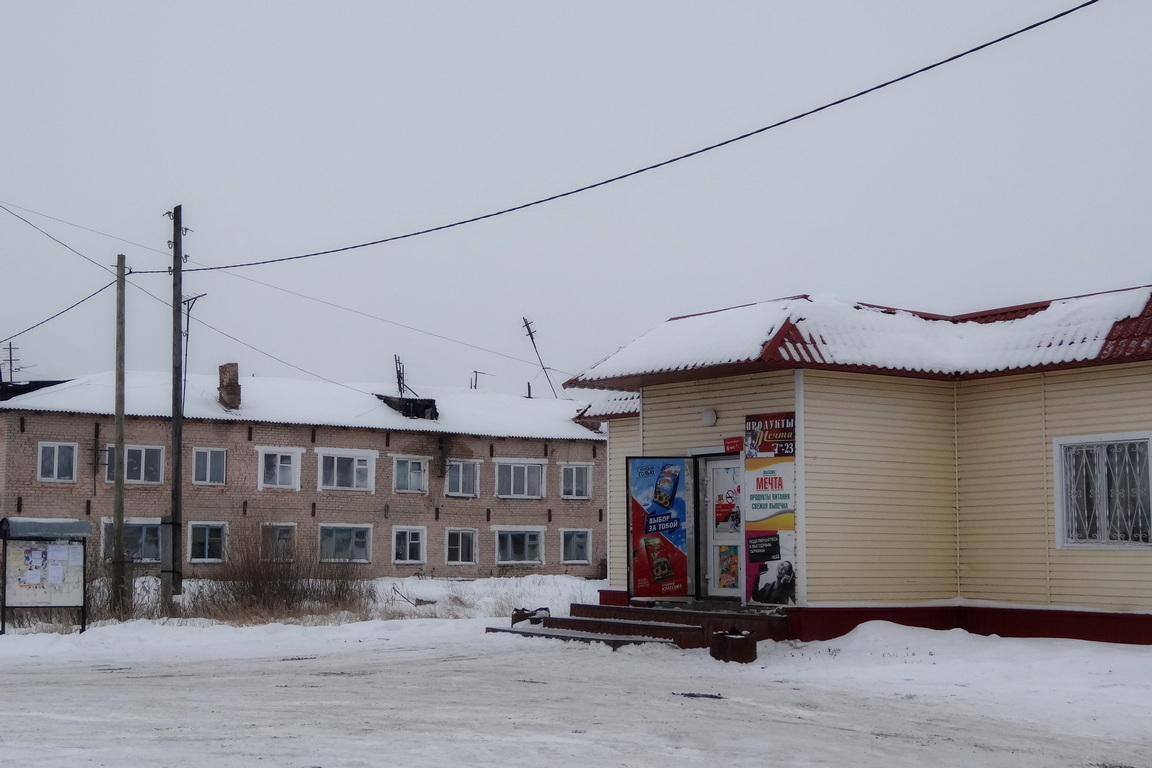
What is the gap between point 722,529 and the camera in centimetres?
1888

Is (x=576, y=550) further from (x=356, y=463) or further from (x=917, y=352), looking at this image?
(x=917, y=352)

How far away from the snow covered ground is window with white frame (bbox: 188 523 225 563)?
2345 centimetres

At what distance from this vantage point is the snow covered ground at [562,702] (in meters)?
9.05

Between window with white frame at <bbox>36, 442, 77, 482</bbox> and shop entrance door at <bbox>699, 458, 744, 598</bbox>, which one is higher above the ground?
window with white frame at <bbox>36, 442, 77, 482</bbox>

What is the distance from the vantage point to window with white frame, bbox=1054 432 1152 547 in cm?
1569

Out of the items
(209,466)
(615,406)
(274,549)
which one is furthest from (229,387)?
(615,406)

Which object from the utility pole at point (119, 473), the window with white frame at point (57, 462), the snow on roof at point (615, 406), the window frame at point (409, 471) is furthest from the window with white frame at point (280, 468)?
the snow on roof at point (615, 406)

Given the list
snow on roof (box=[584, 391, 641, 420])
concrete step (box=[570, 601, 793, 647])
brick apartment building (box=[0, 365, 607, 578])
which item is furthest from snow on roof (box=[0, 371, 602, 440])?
concrete step (box=[570, 601, 793, 647])

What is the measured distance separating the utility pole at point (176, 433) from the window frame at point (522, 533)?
74.7 feet

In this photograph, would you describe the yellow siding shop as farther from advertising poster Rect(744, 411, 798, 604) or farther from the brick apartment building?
the brick apartment building

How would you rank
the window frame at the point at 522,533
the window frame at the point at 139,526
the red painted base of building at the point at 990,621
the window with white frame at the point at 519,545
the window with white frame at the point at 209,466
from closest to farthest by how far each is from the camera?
the red painted base of building at the point at 990,621
the window frame at the point at 139,526
the window with white frame at the point at 209,466
the window frame at the point at 522,533
the window with white frame at the point at 519,545

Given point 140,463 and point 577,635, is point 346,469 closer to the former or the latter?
point 140,463

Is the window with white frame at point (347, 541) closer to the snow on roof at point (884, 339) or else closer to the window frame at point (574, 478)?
the window frame at point (574, 478)

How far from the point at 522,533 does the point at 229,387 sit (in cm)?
1221
